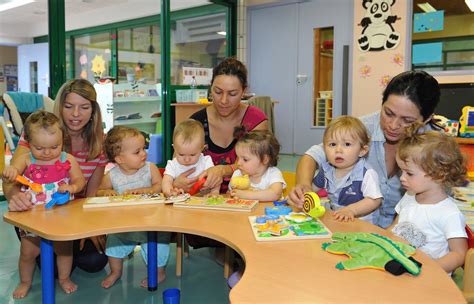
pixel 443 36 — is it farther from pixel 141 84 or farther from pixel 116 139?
pixel 116 139

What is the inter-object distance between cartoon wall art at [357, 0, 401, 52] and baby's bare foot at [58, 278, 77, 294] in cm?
459

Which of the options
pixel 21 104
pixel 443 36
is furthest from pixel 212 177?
pixel 443 36

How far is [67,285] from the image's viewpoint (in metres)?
2.16

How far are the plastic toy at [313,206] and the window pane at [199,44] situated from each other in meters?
4.97

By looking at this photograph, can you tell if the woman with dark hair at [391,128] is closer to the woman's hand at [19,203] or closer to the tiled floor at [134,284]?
the tiled floor at [134,284]

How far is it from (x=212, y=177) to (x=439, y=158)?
922 millimetres

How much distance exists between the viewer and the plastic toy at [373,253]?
1.03 metres

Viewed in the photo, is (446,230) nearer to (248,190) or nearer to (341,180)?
(341,180)

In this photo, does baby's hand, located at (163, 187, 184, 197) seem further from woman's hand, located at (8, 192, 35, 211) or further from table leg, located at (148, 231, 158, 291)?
woman's hand, located at (8, 192, 35, 211)

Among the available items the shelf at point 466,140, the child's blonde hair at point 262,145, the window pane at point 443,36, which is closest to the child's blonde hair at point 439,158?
the child's blonde hair at point 262,145

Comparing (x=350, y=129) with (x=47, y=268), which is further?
(x=350, y=129)

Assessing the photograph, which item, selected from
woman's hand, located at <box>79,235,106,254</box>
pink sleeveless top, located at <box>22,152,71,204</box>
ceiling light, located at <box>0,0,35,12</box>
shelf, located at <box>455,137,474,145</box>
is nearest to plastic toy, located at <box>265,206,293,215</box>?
pink sleeveless top, located at <box>22,152,71,204</box>

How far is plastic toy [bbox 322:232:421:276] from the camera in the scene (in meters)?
1.03

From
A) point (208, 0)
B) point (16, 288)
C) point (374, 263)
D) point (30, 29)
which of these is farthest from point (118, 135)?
point (208, 0)
